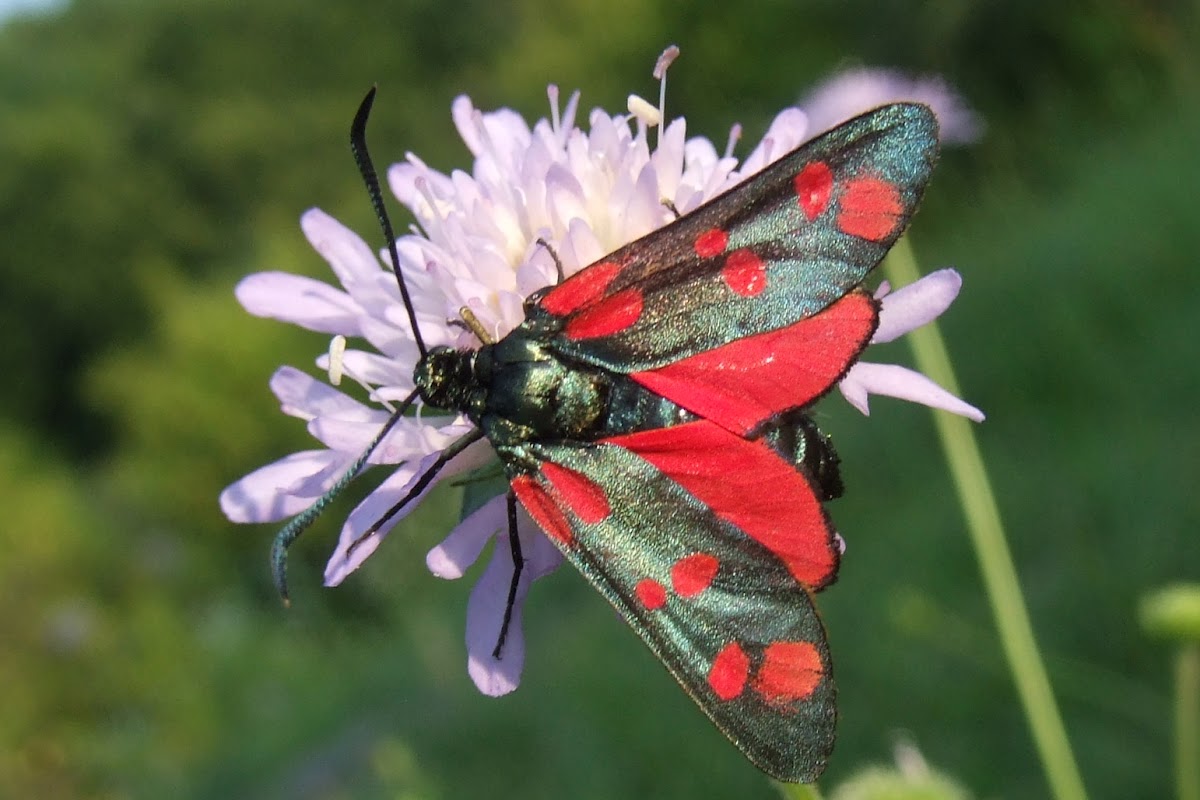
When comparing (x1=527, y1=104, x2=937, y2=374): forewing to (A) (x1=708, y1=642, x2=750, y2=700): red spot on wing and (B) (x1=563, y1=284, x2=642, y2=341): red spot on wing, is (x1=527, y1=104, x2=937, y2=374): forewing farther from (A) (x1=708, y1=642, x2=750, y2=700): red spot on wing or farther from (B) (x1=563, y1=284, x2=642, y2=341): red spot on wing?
(A) (x1=708, y1=642, x2=750, y2=700): red spot on wing

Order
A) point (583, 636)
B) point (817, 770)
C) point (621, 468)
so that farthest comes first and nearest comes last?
point (583, 636), point (621, 468), point (817, 770)

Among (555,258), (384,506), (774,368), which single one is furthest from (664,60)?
(384,506)

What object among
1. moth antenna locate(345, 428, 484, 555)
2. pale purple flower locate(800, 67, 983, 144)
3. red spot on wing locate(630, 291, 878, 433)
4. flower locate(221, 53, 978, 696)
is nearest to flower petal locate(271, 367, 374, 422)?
flower locate(221, 53, 978, 696)

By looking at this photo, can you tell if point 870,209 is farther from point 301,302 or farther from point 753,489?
point 301,302

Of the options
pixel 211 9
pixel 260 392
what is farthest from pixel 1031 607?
pixel 211 9

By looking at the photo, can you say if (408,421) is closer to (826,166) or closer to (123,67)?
(826,166)
